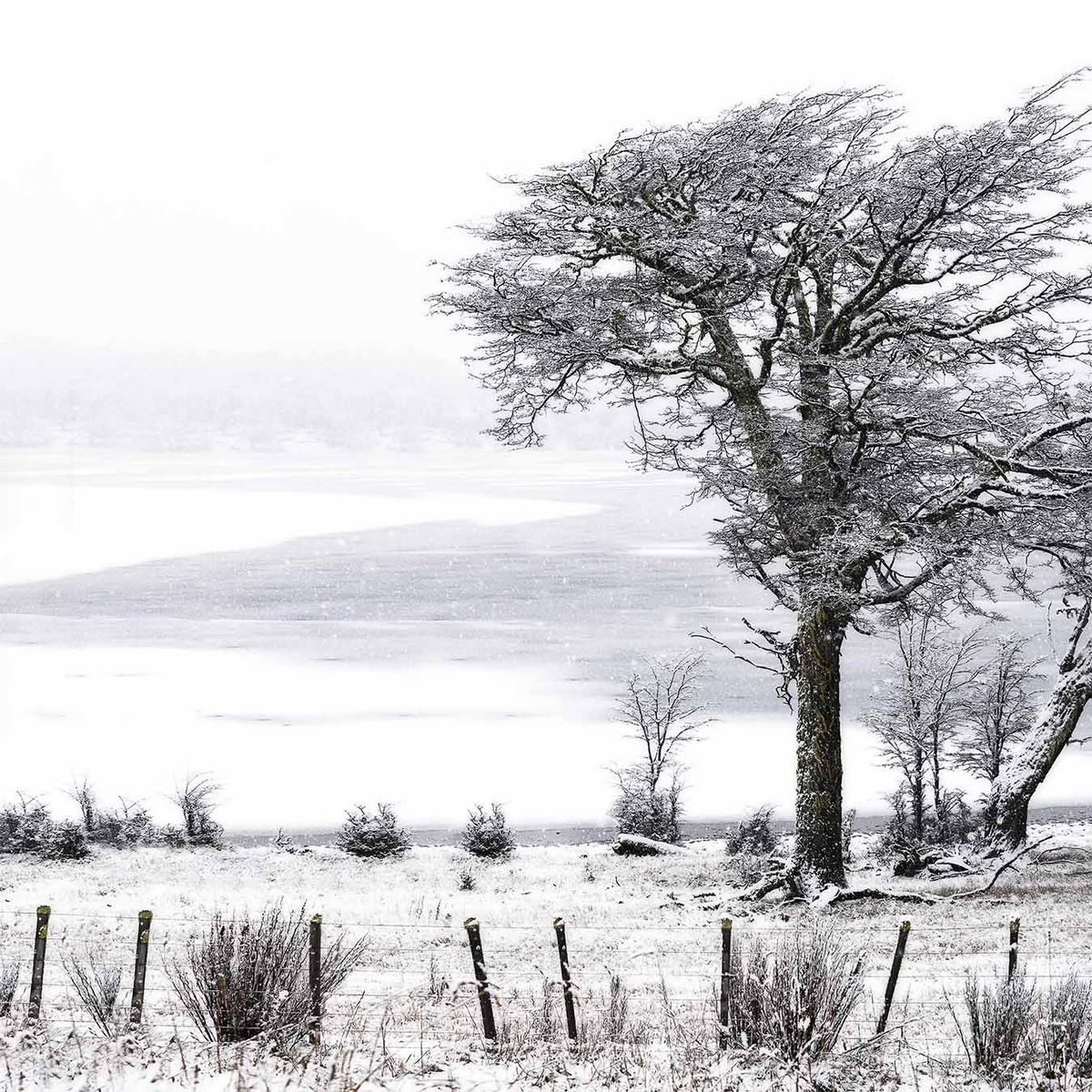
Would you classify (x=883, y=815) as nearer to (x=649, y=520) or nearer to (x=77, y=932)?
(x=77, y=932)

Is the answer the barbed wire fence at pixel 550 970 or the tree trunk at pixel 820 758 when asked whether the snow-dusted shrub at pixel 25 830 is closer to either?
the barbed wire fence at pixel 550 970

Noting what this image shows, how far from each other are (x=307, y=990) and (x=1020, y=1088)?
4194 millimetres

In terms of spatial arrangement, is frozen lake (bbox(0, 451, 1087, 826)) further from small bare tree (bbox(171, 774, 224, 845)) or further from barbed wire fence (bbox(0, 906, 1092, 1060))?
barbed wire fence (bbox(0, 906, 1092, 1060))

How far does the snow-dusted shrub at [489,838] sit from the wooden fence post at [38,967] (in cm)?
1334

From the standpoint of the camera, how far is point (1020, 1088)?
5934mm

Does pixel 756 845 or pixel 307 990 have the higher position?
pixel 307 990

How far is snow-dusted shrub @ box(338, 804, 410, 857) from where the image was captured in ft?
65.7

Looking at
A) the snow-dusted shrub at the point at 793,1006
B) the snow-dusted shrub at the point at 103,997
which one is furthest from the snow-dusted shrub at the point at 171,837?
the snow-dusted shrub at the point at 793,1006

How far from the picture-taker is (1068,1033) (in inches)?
246

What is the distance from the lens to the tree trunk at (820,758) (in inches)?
580

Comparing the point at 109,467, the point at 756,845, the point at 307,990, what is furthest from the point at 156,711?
the point at 109,467

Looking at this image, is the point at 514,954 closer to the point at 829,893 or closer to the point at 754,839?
the point at 829,893

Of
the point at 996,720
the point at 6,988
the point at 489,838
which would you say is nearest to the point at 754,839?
the point at 489,838

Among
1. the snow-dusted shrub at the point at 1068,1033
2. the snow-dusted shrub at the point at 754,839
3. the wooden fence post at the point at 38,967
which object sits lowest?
the snow-dusted shrub at the point at 754,839
